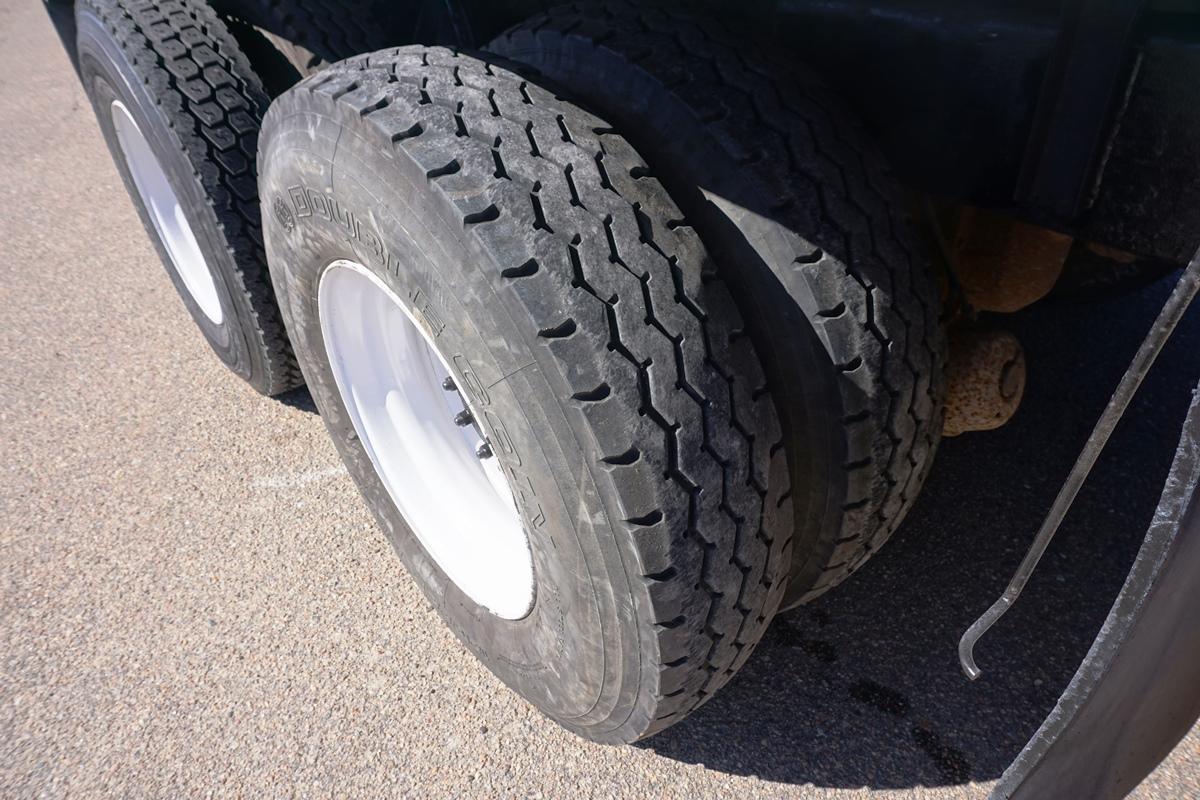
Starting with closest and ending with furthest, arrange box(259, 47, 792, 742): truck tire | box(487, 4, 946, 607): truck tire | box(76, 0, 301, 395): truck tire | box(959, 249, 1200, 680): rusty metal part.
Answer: box(959, 249, 1200, 680): rusty metal part < box(259, 47, 792, 742): truck tire < box(487, 4, 946, 607): truck tire < box(76, 0, 301, 395): truck tire

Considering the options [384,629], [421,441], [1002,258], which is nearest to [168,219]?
[421,441]

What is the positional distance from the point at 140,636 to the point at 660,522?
1.71 metres

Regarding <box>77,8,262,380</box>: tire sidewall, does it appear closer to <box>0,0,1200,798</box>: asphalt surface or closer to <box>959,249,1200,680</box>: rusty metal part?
<box>0,0,1200,798</box>: asphalt surface

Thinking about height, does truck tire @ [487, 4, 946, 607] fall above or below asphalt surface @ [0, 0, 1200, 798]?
above

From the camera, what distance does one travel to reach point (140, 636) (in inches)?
94.4

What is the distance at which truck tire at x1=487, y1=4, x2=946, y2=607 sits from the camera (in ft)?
5.05

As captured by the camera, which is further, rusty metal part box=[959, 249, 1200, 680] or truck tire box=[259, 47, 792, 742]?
truck tire box=[259, 47, 792, 742]

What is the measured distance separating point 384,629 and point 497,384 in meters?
1.15

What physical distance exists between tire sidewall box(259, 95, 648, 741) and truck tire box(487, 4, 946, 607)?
1.37ft

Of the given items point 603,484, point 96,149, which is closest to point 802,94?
point 603,484

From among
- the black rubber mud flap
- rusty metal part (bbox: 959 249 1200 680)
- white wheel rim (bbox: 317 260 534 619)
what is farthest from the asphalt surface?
rusty metal part (bbox: 959 249 1200 680)

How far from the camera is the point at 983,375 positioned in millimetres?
1856

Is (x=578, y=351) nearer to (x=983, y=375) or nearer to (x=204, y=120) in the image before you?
(x=983, y=375)

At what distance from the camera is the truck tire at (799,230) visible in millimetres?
A: 1539
